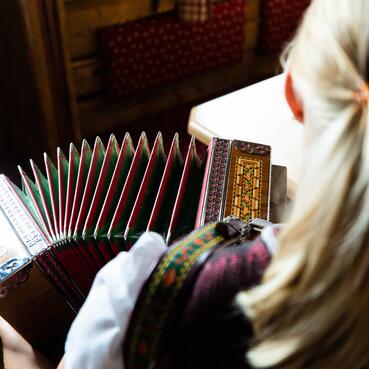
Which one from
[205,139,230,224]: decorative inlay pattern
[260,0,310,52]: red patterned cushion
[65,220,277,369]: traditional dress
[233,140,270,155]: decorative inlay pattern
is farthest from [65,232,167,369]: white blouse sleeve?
[260,0,310,52]: red patterned cushion

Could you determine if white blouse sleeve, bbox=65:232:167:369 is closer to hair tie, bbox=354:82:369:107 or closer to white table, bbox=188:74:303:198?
hair tie, bbox=354:82:369:107

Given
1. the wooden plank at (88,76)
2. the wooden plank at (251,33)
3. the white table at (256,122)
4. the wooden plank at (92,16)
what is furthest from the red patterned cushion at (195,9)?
the white table at (256,122)

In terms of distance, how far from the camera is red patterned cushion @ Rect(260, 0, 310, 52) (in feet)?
9.24

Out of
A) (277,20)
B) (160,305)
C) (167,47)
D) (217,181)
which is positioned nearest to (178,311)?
(160,305)

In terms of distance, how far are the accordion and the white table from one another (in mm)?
199

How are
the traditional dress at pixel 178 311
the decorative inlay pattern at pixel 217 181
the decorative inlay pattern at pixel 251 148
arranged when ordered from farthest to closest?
1. the decorative inlay pattern at pixel 251 148
2. the decorative inlay pattern at pixel 217 181
3. the traditional dress at pixel 178 311

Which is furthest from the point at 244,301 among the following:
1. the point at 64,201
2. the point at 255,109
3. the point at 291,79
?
the point at 255,109

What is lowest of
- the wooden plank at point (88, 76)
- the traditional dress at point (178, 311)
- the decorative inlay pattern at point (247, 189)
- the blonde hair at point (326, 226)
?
the wooden plank at point (88, 76)

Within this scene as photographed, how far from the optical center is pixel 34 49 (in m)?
1.84

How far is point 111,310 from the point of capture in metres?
0.55

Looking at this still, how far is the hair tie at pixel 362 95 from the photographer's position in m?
0.42

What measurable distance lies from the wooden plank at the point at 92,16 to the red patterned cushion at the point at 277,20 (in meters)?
0.71

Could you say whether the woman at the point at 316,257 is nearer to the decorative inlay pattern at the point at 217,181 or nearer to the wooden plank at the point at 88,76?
the decorative inlay pattern at the point at 217,181

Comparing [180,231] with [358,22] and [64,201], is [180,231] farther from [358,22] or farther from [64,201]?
[358,22]
